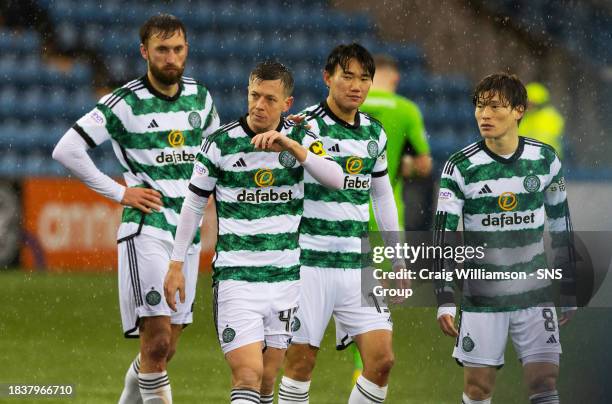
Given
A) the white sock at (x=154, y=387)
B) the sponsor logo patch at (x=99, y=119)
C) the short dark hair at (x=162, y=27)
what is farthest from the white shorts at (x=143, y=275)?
the short dark hair at (x=162, y=27)

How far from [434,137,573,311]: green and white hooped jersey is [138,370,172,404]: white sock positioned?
5.14ft

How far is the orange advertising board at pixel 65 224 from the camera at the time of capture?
12.8 meters

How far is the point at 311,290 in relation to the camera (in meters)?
6.02

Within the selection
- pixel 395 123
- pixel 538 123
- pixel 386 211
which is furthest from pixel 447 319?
pixel 538 123

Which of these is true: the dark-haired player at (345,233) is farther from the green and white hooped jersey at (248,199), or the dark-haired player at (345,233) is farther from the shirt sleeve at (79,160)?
the shirt sleeve at (79,160)

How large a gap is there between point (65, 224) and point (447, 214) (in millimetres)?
7883

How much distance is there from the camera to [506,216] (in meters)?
5.61

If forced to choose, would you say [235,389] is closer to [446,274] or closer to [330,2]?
[446,274]

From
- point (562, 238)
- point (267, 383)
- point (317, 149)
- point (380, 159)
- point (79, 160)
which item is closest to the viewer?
point (317, 149)

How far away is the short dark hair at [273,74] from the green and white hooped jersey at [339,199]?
0.51 metres

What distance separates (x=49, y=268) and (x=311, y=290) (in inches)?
296

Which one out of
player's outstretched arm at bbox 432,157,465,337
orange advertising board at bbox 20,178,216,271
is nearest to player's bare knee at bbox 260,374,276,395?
player's outstretched arm at bbox 432,157,465,337

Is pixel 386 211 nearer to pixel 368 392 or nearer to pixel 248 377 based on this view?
pixel 368 392

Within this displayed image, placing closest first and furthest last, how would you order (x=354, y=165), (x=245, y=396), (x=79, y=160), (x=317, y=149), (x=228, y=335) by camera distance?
(x=245, y=396)
(x=228, y=335)
(x=317, y=149)
(x=354, y=165)
(x=79, y=160)
